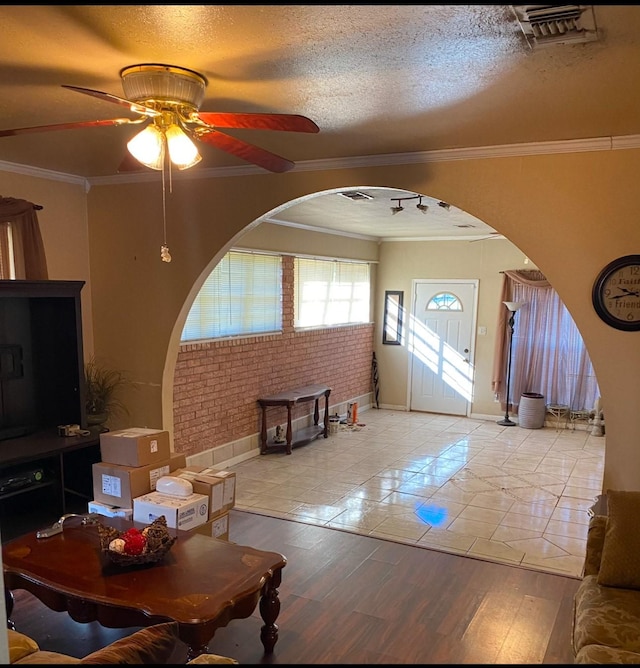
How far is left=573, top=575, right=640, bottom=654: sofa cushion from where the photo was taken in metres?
2.14

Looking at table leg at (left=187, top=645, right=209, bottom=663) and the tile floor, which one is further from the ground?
table leg at (left=187, top=645, right=209, bottom=663)

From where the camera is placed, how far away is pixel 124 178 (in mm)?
4328

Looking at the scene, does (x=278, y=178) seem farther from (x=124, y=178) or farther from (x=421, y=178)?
(x=124, y=178)

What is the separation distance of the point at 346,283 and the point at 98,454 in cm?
501

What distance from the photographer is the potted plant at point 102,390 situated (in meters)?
4.32

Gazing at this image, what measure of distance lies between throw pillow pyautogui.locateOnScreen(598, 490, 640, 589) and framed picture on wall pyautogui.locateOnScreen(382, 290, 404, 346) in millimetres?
6433

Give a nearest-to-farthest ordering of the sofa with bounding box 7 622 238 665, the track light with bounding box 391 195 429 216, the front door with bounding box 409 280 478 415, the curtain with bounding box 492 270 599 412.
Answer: the sofa with bounding box 7 622 238 665, the track light with bounding box 391 195 429 216, the curtain with bounding box 492 270 599 412, the front door with bounding box 409 280 478 415

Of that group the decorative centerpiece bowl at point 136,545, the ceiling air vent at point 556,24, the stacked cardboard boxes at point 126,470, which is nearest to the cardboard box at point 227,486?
the stacked cardboard boxes at point 126,470

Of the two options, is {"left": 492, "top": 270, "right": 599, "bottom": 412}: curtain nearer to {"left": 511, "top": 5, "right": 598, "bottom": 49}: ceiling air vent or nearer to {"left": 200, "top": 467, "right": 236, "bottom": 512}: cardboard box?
{"left": 200, "top": 467, "right": 236, "bottom": 512}: cardboard box

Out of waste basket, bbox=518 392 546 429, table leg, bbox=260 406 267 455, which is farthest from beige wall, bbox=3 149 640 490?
waste basket, bbox=518 392 546 429

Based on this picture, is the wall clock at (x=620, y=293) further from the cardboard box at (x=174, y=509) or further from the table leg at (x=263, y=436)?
the table leg at (x=263, y=436)

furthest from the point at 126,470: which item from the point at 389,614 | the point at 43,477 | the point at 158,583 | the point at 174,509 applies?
the point at 389,614

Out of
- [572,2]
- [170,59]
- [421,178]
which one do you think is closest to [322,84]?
[170,59]

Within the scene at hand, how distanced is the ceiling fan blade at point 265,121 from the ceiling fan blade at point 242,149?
0.11 metres
